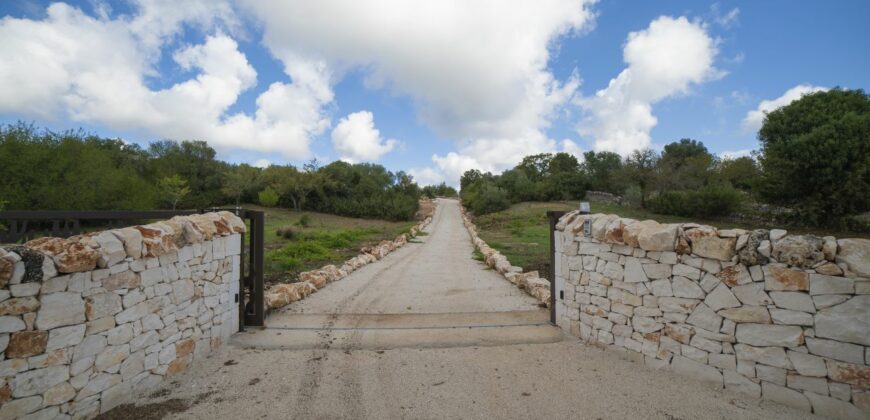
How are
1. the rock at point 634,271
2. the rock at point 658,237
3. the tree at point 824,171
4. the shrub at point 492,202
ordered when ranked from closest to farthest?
1. the rock at point 658,237
2. the rock at point 634,271
3. the tree at point 824,171
4. the shrub at point 492,202

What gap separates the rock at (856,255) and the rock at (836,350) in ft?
1.98

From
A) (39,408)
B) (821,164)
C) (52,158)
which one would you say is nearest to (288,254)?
(39,408)

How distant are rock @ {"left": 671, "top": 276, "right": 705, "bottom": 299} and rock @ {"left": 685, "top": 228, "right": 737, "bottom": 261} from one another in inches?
12.9

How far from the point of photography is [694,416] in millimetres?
3354

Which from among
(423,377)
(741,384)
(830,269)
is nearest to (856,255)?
(830,269)

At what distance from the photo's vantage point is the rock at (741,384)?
11.5 ft

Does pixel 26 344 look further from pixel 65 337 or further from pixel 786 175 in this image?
pixel 786 175

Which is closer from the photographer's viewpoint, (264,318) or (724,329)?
(724,329)

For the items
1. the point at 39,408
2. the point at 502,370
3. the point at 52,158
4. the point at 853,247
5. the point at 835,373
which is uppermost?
the point at 52,158

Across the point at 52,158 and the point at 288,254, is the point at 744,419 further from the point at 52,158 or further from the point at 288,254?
the point at 52,158

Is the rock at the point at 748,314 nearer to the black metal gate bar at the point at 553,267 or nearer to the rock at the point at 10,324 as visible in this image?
the black metal gate bar at the point at 553,267

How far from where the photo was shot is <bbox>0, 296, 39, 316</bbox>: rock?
256 centimetres

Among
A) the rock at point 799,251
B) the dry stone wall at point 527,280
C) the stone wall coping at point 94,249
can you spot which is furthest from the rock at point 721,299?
the stone wall coping at point 94,249

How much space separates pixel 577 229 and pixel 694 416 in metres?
2.56
